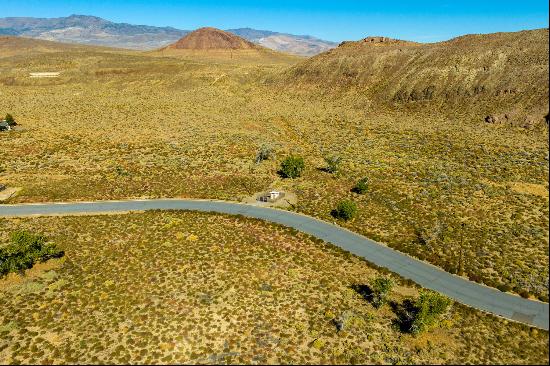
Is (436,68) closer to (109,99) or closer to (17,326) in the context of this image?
(109,99)

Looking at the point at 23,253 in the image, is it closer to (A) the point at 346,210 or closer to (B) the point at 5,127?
(A) the point at 346,210

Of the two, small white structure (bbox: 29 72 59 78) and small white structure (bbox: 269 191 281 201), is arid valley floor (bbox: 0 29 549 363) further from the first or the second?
small white structure (bbox: 29 72 59 78)

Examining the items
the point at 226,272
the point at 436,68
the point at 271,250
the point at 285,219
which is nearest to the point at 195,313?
the point at 226,272

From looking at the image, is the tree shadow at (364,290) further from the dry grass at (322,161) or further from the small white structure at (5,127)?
the small white structure at (5,127)

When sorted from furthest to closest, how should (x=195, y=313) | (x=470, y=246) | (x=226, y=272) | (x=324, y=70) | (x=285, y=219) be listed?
(x=324, y=70), (x=285, y=219), (x=470, y=246), (x=226, y=272), (x=195, y=313)

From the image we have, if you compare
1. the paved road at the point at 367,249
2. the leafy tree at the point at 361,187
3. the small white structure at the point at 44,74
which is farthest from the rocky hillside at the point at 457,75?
the small white structure at the point at 44,74

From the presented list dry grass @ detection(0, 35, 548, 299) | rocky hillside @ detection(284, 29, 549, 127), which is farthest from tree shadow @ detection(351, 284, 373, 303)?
rocky hillside @ detection(284, 29, 549, 127)
